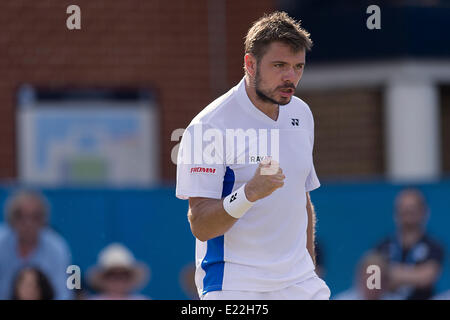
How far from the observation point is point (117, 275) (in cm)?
932

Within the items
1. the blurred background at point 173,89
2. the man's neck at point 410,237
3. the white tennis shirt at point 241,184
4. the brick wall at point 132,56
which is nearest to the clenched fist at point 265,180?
the white tennis shirt at point 241,184

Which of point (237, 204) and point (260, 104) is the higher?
point (260, 104)

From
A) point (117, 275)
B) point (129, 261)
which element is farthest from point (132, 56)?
point (117, 275)

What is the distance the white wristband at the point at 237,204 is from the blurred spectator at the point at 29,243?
4.56m

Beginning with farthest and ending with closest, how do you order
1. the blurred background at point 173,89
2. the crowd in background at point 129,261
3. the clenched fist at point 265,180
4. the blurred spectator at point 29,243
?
1. the blurred background at point 173,89
2. the crowd in background at point 129,261
3. the blurred spectator at point 29,243
4. the clenched fist at point 265,180

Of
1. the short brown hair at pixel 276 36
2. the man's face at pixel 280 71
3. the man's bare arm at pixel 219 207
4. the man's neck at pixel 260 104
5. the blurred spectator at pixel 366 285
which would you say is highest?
the short brown hair at pixel 276 36

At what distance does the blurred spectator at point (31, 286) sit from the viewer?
8.65 metres

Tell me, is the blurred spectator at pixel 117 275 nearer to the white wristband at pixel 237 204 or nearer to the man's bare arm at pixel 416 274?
the man's bare arm at pixel 416 274

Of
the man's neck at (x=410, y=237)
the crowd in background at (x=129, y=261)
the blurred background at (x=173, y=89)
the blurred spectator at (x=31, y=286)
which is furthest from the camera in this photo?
the blurred background at (x=173, y=89)

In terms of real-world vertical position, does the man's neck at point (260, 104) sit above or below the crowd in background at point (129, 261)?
above

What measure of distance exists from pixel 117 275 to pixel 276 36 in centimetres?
501

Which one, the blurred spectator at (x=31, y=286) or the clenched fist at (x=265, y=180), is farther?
the blurred spectator at (x=31, y=286)

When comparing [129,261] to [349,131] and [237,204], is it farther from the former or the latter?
[237,204]
